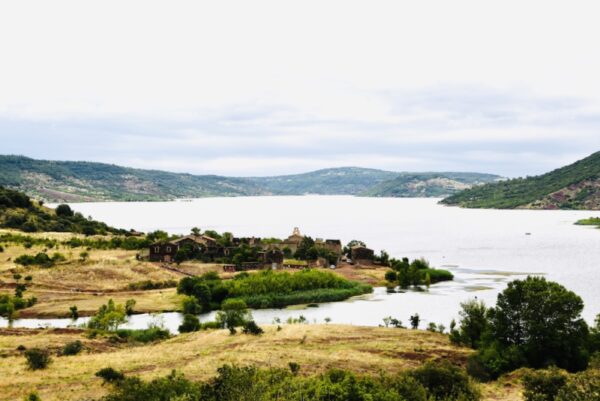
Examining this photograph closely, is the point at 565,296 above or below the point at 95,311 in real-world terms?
above

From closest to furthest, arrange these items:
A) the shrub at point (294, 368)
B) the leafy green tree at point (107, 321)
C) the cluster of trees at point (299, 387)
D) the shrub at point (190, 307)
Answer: the cluster of trees at point (299, 387), the shrub at point (294, 368), the leafy green tree at point (107, 321), the shrub at point (190, 307)

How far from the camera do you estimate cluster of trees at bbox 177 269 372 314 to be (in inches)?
3039

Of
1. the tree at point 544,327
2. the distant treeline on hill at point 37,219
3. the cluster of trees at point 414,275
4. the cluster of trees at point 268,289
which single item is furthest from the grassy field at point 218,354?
the distant treeline on hill at point 37,219

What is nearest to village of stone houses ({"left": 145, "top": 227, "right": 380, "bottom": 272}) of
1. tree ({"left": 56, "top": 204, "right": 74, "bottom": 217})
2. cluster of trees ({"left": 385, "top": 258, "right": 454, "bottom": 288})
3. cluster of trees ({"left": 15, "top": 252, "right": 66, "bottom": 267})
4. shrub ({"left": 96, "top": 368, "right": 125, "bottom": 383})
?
cluster of trees ({"left": 385, "top": 258, "right": 454, "bottom": 288})

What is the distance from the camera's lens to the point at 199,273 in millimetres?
96625

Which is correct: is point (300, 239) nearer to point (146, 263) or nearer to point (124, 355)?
point (146, 263)

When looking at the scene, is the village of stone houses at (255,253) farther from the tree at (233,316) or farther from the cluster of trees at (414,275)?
the tree at (233,316)

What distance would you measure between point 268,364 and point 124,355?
13529 mm

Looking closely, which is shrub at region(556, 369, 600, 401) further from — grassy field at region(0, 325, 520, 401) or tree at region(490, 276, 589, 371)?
tree at region(490, 276, 589, 371)

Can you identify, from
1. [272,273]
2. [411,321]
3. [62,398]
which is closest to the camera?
[62,398]

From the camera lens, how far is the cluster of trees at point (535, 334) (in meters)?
46.2

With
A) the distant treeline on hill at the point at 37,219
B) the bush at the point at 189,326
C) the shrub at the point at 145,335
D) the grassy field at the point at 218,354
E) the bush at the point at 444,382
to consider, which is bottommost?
the shrub at the point at 145,335

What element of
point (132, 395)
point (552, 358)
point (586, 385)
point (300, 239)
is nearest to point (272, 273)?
point (300, 239)

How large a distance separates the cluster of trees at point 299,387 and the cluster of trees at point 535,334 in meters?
8.78
